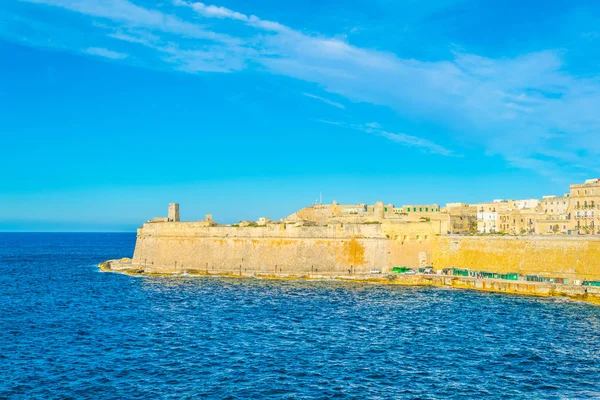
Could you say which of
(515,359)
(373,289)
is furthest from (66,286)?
(515,359)

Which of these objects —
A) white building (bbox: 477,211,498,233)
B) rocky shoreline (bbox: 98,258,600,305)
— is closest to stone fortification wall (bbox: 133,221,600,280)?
rocky shoreline (bbox: 98,258,600,305)

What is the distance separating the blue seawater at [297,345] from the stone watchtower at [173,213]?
22.2 m

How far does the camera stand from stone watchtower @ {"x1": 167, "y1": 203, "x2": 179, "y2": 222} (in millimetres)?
66375

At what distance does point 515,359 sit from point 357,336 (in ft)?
25.9

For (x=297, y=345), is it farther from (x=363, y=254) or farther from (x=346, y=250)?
(x=346, y=250)

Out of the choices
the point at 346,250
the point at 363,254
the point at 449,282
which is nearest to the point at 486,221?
the point at 363,254

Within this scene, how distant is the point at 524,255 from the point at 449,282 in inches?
256

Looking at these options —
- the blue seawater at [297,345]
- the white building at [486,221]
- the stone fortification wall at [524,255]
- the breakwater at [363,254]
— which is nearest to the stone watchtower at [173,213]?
the breakwater at [363,254]

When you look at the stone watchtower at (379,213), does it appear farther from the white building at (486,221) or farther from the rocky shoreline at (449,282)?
the white building at (486,221)

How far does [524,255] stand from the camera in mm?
46250

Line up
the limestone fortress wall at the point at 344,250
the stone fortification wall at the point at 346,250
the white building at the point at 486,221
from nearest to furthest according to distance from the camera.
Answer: the stone fortification wall at the point at 346,250 < the limestone fortress wall at the point at 344,250 < the white building at the point at 486,221

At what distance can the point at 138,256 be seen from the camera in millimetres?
63938

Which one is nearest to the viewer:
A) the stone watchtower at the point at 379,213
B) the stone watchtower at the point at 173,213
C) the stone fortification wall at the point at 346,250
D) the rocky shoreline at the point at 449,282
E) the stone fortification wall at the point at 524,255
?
the rocky shoreline at the point at 449,282

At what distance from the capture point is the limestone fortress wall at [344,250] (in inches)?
1776
